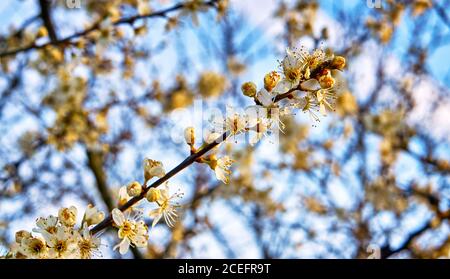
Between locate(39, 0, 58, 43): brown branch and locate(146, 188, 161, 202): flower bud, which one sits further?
locate(39, 0, 58, 43): brown branch

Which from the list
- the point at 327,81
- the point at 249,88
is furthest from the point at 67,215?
the point at 327,81

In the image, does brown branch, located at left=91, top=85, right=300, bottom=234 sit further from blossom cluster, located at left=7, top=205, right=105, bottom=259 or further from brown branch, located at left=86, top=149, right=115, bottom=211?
brown branch, located at left=86, top=149, right=115, bottom=211

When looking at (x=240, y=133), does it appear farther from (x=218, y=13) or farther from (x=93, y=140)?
(x=93, y=140)

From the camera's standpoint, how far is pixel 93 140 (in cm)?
430

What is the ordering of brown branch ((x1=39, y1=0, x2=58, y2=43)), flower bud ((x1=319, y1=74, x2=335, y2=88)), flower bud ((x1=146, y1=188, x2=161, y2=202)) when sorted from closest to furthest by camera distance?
1. flower bud ((x1=319, y1=74, x2=335, y2=88))
2. flower bud ((x1=146, y1=188, x2=161, y2=202))
3. brown branch ((x1=39, y1=0, x2=58, y2=43))

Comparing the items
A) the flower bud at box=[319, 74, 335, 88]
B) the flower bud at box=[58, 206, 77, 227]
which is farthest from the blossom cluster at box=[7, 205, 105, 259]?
the flower bud at box=[319, 74, 335, 88]

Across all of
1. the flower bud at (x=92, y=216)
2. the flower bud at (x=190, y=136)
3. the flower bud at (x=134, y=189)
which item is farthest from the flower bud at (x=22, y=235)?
the flower bud at (x=190, y=136)

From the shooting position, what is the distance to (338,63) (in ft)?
4.50

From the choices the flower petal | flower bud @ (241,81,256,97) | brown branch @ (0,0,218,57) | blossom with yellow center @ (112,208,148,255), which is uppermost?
brown branch @ (0,0,218,57)

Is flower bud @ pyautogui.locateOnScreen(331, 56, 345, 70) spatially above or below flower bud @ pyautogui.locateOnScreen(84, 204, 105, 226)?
above

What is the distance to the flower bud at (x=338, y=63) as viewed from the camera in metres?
1.36

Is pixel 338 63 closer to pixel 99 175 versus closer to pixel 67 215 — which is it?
pixel 67 215

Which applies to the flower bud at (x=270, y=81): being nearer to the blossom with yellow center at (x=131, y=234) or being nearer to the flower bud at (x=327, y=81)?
the flower bud at (x=327, y=81)

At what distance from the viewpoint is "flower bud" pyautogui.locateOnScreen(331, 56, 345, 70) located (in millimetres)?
1360
